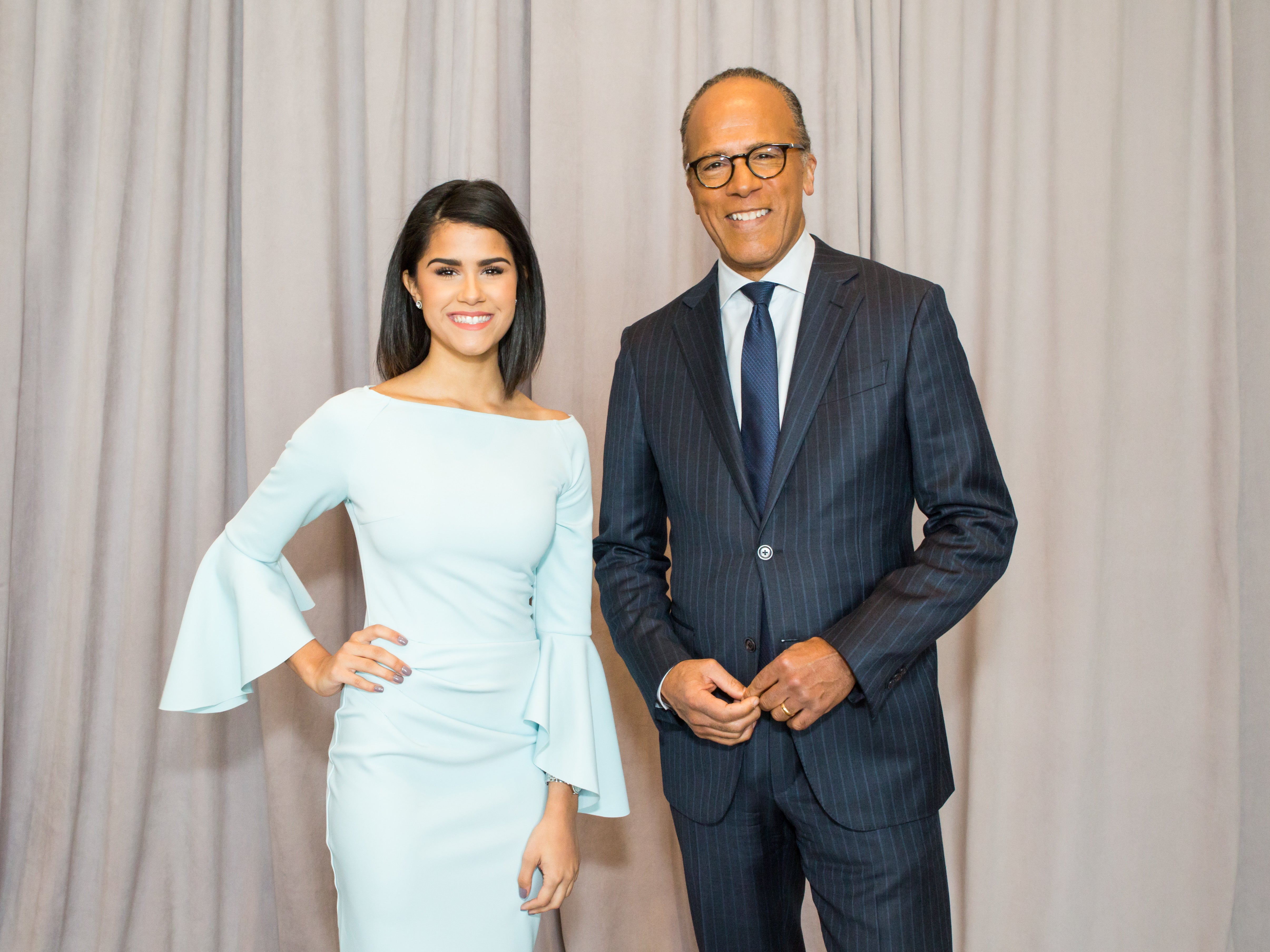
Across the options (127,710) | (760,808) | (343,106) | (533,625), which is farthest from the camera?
(343,106)

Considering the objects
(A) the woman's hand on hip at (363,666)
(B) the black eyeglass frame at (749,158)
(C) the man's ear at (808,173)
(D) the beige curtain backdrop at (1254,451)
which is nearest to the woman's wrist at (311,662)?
(A) the woman's hand on hip at (363,666)

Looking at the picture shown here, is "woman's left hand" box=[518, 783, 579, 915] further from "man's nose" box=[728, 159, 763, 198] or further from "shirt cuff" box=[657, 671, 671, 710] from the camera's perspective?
"man's nose" box=[728, 159, 763, 198]

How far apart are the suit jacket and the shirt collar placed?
0.04 m

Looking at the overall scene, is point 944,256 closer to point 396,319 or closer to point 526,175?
point 526,175

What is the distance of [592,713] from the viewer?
5.38 ft

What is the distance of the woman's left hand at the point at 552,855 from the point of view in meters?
1.54

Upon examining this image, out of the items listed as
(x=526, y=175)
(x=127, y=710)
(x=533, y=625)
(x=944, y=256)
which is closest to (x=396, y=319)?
(x=533, y=625)

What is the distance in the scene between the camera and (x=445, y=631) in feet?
5.10

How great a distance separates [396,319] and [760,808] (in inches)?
43.2

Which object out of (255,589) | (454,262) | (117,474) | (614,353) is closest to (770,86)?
(454,262)

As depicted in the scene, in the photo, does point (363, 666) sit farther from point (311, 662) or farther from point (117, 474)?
point (117, 474)

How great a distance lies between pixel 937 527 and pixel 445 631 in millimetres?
831

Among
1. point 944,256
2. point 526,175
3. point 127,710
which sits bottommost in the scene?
point 127,710

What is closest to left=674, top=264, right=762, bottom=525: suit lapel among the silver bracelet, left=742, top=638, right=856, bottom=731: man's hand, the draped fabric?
left=742, top=638, right=856, bottom=731: man's hand
